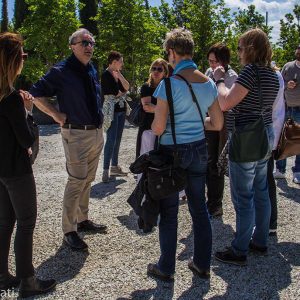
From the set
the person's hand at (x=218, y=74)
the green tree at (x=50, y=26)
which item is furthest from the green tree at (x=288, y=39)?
the person's hand at (x=218, y=74)

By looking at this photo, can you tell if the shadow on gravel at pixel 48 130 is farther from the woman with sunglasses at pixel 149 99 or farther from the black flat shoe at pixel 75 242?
the black flat shoe at pixel 75 242

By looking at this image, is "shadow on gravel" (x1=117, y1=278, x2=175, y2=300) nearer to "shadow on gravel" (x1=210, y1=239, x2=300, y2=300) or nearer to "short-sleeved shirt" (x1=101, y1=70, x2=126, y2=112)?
"shadow on gravel" (x1=210, y1=239, x2=300, y2=300)

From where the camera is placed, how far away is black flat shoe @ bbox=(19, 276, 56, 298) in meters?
3.10

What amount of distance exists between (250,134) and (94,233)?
6.61 feet

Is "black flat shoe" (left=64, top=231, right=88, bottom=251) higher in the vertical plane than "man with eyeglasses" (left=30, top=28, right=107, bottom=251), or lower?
lower

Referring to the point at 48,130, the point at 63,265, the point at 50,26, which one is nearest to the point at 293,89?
the point at 63,265

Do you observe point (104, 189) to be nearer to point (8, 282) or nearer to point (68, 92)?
point (68, 92)

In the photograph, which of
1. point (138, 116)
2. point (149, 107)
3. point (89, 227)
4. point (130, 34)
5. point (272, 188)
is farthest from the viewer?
point (130, 34)

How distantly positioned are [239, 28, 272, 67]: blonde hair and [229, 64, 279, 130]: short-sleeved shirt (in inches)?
2.9

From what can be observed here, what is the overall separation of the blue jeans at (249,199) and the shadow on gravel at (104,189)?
8.35 feet

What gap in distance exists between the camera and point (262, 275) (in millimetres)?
3479

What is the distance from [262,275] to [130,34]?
13051 mm

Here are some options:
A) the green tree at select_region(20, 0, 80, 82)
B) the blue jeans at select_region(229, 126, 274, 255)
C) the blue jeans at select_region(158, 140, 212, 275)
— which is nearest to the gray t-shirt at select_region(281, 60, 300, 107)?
the blue jeans at select_region(229, 126, 274, 255)

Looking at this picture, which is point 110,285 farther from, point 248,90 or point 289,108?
point 289,108
